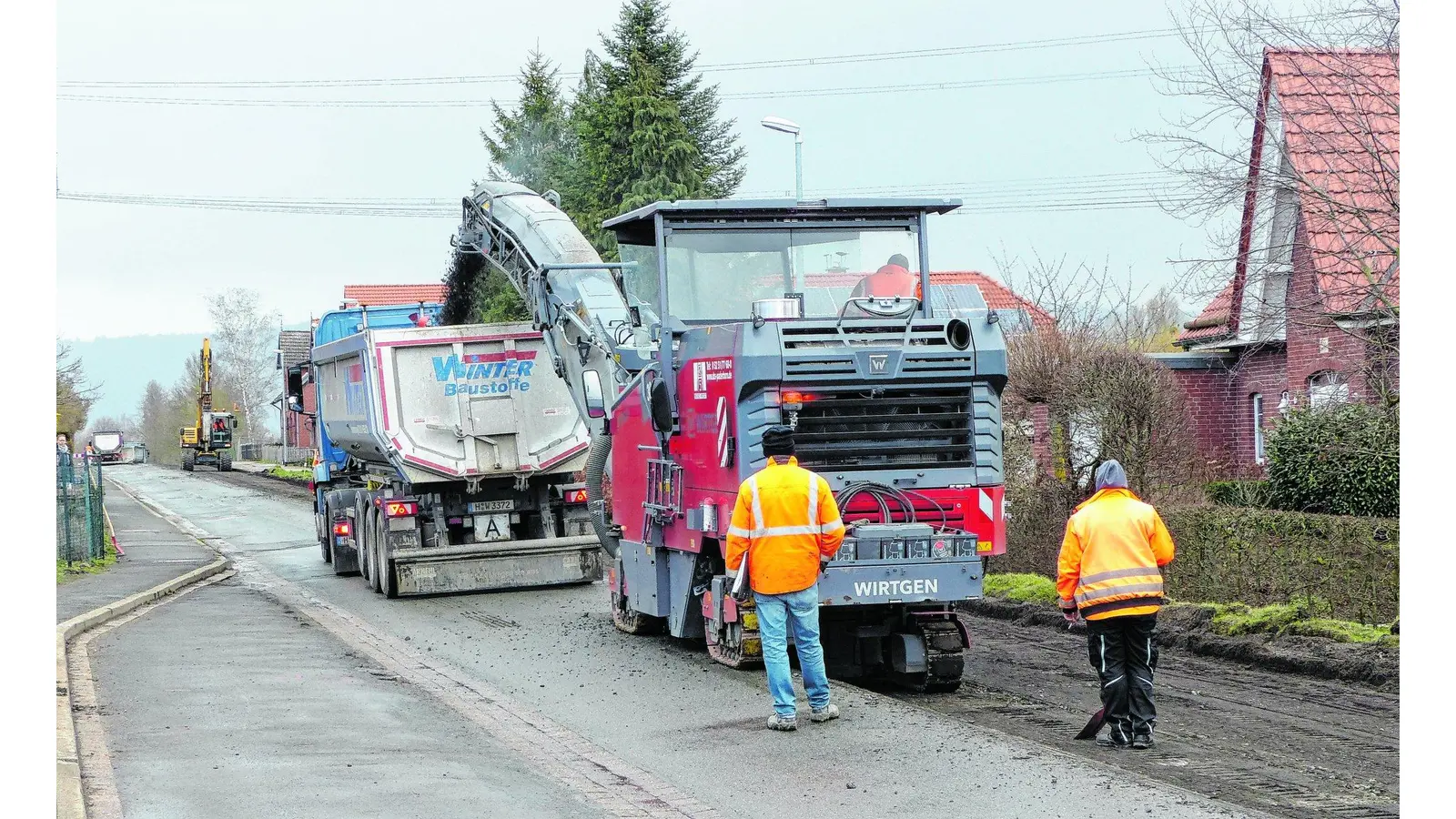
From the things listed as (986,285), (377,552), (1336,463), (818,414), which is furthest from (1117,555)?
(986,285)

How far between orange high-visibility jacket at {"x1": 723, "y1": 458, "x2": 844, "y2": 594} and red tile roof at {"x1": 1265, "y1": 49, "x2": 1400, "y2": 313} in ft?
17.9

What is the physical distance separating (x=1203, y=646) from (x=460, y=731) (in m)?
6.61

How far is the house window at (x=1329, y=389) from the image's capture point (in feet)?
56.1

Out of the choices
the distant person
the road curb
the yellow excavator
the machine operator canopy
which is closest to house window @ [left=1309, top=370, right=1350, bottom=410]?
the distant person

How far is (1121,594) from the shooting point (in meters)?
9.33

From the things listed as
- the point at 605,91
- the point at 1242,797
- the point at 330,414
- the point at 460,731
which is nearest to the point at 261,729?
the point at 460,731

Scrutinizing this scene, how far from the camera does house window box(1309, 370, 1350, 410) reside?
56.1ft

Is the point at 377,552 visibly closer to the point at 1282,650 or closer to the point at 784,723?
the point at 784,723

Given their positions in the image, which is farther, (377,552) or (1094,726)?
(377,552)

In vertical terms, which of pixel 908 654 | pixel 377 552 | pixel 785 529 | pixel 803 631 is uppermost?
pixel 785 529

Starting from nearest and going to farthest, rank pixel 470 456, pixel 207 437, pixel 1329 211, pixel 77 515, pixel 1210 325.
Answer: pixel 1329 211 < pixel 470 456 < pixel 77 515 < pixel 1210 325 < pixel 207 437

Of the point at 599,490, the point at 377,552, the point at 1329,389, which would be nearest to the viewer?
the point at 599,490

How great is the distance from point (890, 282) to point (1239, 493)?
9.47m

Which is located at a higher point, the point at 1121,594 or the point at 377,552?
the point at 1121,594
